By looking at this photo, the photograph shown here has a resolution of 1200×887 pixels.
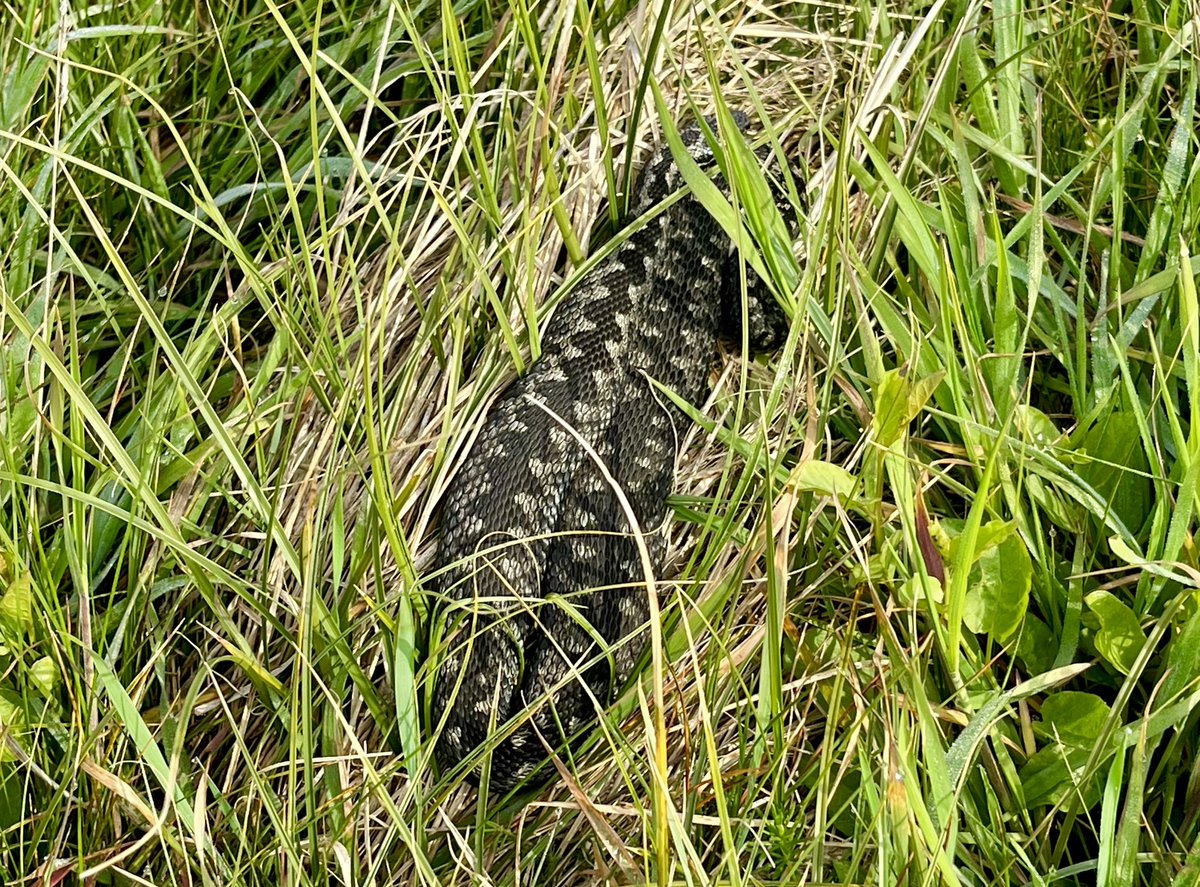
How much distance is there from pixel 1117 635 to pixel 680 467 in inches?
44.4

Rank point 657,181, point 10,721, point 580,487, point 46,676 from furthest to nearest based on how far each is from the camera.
Result: point 657,181
point 580,487
point 46,676
point 10,721

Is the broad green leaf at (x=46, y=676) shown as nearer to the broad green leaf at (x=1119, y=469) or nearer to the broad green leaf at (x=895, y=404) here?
the broad green leaf at (x=895, y=404)

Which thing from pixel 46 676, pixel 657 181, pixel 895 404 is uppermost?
pixel 657 181

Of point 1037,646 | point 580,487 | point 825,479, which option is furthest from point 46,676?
point 1037,646

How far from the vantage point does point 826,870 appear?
259cm

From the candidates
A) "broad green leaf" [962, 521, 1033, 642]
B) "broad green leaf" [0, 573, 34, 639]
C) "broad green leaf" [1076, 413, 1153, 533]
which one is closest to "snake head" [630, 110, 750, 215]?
"broad green leaf" [1076, 413, 1153, 533]

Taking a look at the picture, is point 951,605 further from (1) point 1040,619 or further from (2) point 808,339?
(2) point 808,339

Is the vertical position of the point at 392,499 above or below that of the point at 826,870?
above

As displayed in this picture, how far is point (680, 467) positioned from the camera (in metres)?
3.25

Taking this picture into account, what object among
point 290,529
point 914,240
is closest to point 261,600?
point 290,529

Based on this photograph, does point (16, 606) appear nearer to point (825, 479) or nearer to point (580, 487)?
point (580, 487)

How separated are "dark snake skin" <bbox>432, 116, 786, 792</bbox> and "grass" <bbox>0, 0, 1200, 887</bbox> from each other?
87mm

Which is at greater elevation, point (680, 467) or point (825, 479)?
point (825, 479)

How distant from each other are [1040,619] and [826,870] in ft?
2.33
